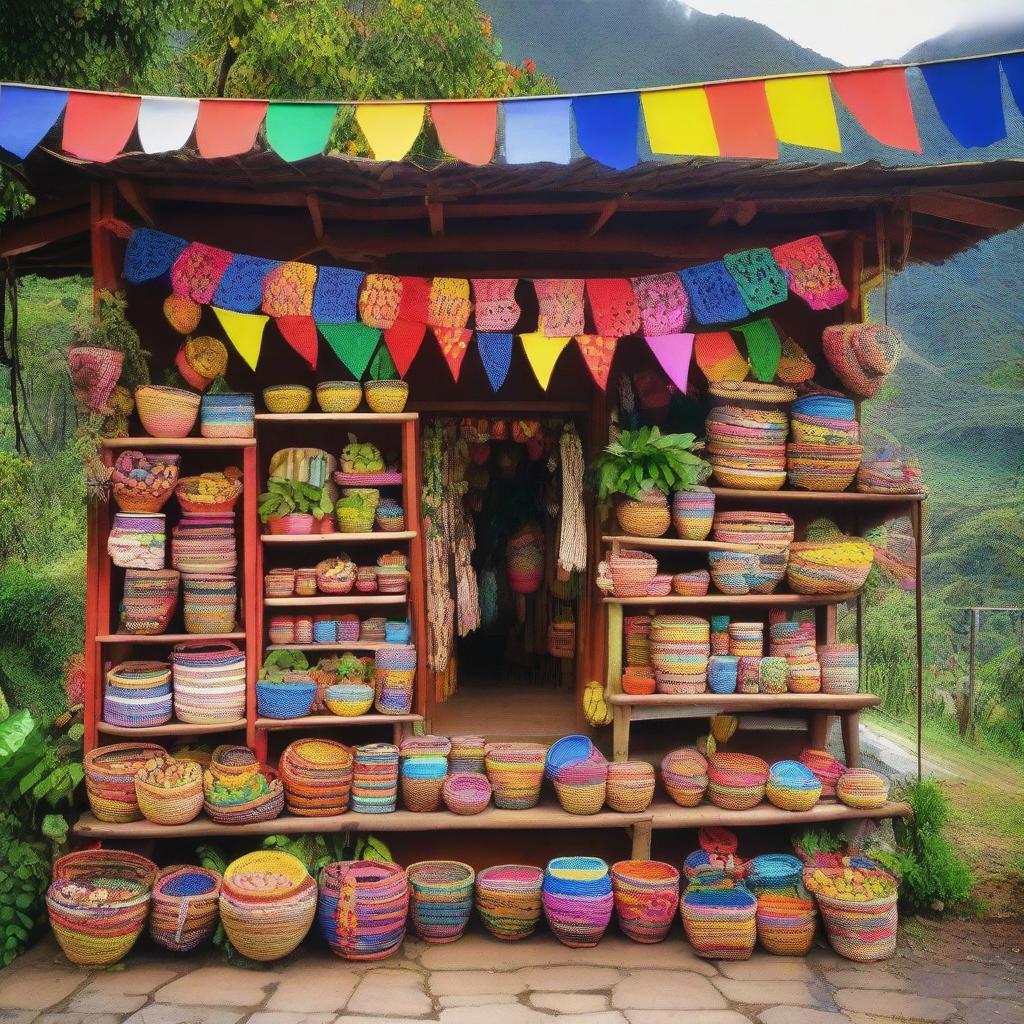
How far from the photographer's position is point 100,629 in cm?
458

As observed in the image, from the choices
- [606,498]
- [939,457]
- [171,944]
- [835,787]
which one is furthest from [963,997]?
[939,457]

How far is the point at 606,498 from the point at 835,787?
1823 mm

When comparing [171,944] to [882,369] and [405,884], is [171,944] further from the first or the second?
[882,369]

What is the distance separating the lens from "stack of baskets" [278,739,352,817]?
4504 millimetres

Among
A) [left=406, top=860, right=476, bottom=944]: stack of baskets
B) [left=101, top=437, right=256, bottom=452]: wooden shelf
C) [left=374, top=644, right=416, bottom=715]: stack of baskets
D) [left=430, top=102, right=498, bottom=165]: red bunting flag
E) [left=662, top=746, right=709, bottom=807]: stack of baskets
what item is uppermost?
A: [left=430, top=102, right=498, bottom=165]: red bunting flag

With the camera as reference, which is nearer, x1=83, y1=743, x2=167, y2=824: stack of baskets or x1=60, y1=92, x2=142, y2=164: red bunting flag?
x1=60, y1=92, x2=142, y2=164: red bunting flag

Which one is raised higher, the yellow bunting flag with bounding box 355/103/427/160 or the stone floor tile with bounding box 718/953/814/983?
the yellow bunting flag with bounding box 355/103/427/160

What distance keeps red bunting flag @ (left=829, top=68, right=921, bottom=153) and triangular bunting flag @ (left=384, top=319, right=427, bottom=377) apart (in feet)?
6.90

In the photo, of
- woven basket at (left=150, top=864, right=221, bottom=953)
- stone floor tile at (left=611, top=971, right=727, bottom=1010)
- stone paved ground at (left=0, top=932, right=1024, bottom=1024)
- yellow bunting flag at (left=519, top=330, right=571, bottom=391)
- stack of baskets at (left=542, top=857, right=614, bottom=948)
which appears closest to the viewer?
stone paved ground at (left=0, top=932, right=1024, bottom=1024)

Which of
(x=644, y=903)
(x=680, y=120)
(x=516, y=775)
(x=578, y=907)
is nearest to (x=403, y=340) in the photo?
(x=680, y=120)

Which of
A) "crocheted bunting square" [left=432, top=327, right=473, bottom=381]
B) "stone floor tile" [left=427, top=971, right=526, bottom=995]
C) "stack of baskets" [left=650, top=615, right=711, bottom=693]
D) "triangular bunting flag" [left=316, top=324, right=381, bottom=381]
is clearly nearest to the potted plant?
"stack of baskets" [left=650, top=615, right=711, bottom=693]

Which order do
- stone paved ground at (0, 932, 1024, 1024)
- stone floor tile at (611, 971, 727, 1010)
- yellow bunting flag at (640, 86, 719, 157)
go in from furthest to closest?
yellow bunting flag at (640, 86, 719, 157) → stone floor tile at (611, 971, 727, 1010) → stone paved ground at (0, 932, 1024, 1024)

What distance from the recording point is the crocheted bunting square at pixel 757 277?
4.73 metres

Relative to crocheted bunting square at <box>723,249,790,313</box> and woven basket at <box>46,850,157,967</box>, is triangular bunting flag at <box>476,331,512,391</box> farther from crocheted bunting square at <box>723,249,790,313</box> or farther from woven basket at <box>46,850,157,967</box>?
woven basket at <box>46,850,157,967</box>
